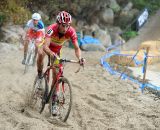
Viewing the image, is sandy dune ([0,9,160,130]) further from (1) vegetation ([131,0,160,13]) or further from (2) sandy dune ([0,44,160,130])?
(1) vegetation ([131,0,160,13])

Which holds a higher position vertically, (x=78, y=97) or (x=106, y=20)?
(x=106, y=20)

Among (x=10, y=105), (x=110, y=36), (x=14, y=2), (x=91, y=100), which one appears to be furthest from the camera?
(x=110, y=36)

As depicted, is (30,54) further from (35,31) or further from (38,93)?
(38,93)

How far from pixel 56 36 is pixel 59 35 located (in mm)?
70

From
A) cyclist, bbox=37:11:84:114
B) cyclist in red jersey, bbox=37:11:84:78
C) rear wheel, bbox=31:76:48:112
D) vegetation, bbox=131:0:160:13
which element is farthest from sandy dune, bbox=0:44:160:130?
vegetation, bbox=131:0:160:13

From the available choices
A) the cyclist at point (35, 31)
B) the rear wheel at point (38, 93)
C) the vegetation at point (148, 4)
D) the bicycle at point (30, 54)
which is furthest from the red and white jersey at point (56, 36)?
the vegetation at point (148, 4)

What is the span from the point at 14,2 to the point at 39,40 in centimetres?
933

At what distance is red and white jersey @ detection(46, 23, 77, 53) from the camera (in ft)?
26.5

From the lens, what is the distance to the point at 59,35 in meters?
8.27

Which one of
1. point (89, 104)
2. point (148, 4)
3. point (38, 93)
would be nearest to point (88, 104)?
point (89, 104)

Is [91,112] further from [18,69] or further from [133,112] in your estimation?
[18,69]

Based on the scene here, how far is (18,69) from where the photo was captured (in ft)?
43.3

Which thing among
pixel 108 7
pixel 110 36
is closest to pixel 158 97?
pixel 110 36

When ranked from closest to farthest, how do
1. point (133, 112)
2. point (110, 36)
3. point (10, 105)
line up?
point (10, 105)
point (133, 112)
point (110, 36)
